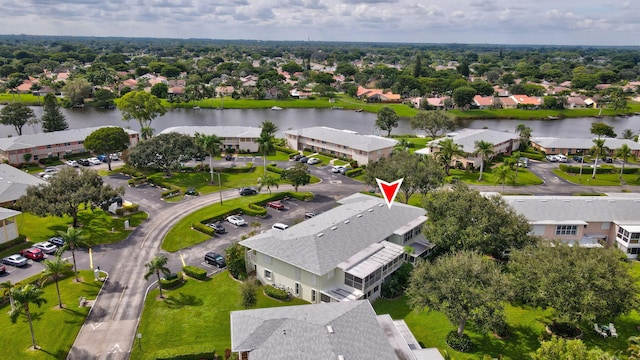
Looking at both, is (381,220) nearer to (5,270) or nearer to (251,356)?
(251,356)

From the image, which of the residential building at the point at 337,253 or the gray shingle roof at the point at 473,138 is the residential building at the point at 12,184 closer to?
the residential building at the point at 337,253

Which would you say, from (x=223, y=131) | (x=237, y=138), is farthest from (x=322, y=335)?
(x=223, y=131)

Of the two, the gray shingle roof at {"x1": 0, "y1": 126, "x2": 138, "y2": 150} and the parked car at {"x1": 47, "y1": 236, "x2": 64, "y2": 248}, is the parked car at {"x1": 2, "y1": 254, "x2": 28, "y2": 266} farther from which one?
the gray shingle roof at {"x1": 0, "y1": 126, "x2": 138, "y2": 150}

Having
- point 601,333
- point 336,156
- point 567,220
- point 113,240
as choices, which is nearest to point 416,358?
point 601,333

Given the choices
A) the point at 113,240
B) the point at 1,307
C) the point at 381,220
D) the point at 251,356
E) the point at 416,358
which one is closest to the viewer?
the point at 251,356

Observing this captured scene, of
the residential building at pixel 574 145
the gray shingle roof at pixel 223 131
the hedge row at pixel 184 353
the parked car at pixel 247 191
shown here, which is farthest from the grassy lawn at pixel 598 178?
the hedge row at pixel 184 353

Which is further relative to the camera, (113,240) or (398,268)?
(113,240)
